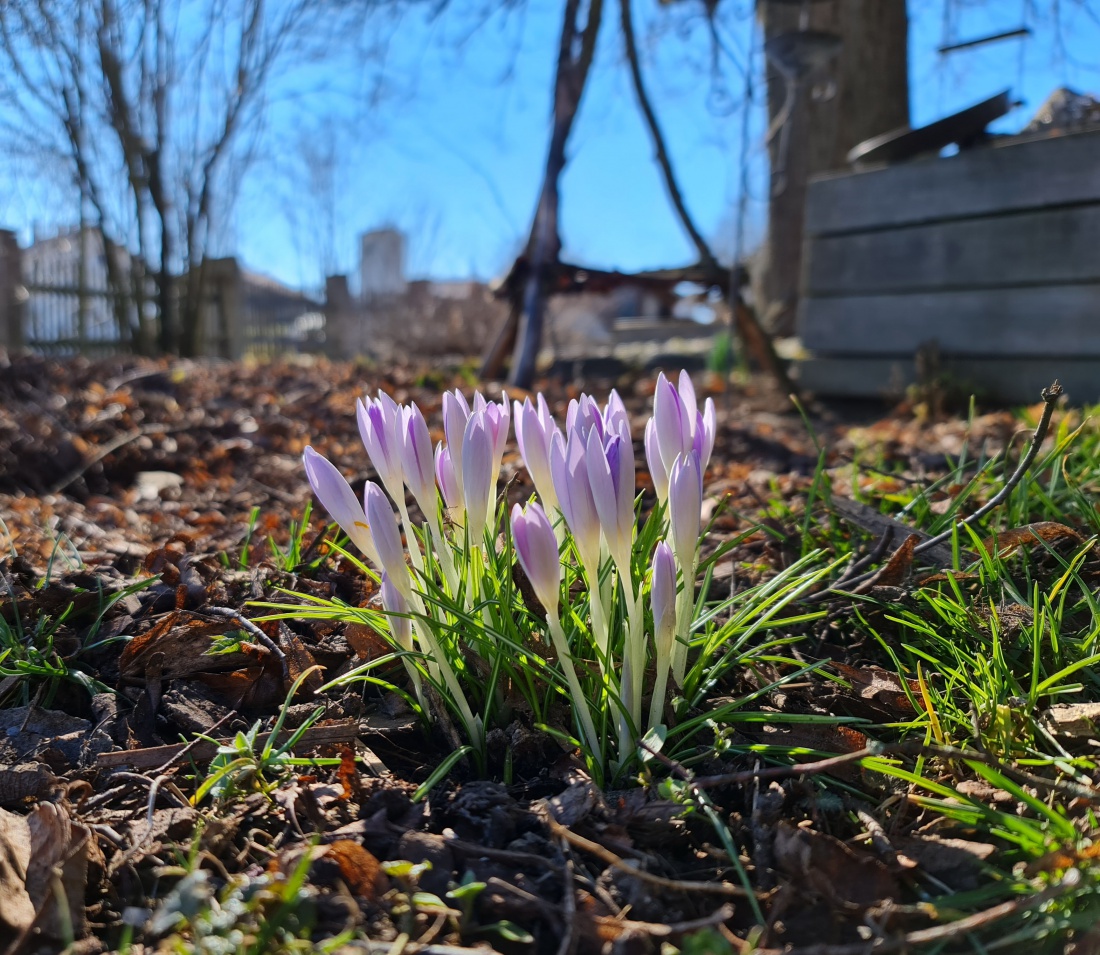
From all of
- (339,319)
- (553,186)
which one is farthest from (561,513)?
(339,319)

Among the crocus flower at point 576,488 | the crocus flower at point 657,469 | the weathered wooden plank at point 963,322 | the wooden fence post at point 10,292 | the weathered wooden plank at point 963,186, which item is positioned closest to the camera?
the crocus flower at point 576,488

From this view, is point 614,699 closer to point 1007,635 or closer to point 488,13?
point 1007,635

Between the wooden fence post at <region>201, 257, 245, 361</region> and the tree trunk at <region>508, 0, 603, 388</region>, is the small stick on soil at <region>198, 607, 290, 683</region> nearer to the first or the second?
the tree trunk at <region>508, 0, 603, 388</region>

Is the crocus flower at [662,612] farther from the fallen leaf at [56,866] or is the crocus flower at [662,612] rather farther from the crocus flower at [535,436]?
the fallen leaf at [56,866]

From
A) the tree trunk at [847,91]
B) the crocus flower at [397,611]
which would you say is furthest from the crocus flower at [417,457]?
the tree trunk at [847,91]

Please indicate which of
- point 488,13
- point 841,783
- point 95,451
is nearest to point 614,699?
point 841,783

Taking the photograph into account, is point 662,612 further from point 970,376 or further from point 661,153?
point 661,153
